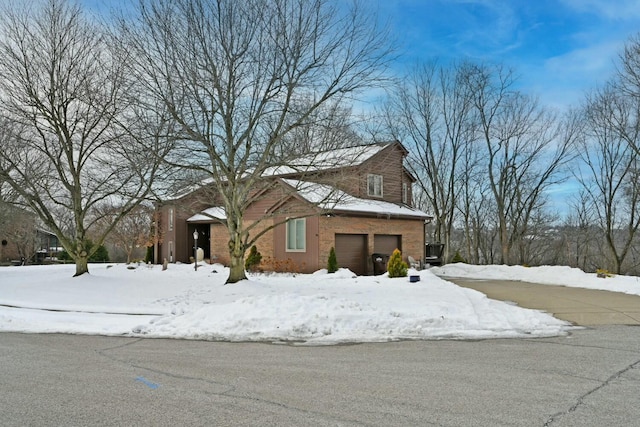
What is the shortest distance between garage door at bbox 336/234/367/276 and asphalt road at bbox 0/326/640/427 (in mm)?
14436

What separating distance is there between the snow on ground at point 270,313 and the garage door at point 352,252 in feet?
21.8

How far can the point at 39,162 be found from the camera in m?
19.7

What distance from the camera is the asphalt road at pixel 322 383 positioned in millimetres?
4539

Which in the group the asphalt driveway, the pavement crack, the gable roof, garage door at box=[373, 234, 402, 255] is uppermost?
the gable roof

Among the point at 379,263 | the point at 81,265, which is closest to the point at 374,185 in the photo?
the point at 379,263

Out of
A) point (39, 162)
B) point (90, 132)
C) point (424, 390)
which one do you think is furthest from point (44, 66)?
point (424, 390)

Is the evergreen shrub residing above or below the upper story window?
below

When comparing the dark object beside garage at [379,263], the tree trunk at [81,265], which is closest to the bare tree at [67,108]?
the tree trunk at [81,265]

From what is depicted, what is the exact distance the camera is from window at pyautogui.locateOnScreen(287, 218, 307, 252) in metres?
22.5

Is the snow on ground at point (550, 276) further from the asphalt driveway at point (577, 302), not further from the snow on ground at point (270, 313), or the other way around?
the snow on ground at point (270, 313)

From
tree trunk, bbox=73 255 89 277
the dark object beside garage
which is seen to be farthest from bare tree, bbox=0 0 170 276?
the dark object beside garage

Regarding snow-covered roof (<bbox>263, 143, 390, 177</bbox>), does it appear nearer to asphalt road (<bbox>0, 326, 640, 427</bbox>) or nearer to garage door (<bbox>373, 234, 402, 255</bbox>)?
asphalt road (<bbox>0, 326, 640, 427</bbox>)

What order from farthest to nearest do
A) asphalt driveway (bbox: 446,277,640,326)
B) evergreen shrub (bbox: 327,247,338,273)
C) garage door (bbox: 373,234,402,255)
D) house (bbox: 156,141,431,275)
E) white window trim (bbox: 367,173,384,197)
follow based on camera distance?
white window trim (bbox: 367,173,384,197) < garage door (bbox: 373,234,402,255) < evergreen shrub (bbox: 327,247,338,273) < house (bbox: 156,141,431,275) < asphalt driveway (bbox: 446,277,640,326)

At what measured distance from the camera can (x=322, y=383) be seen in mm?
5730
